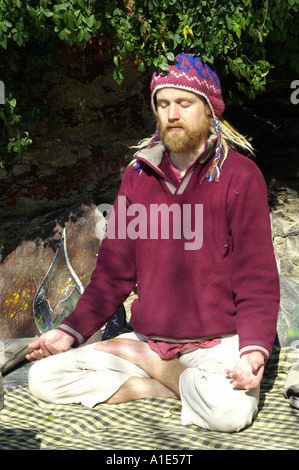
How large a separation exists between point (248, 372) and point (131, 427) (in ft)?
2.20

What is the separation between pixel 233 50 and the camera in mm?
4746

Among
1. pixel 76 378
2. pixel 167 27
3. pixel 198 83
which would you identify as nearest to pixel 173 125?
pixel 198 83

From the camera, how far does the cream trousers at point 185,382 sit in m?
3.52

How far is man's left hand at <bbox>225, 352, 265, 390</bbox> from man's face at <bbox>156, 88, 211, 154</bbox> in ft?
3.91

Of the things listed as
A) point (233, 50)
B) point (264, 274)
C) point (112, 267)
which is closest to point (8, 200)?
point (112, 267)

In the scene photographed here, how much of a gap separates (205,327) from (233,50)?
196cm

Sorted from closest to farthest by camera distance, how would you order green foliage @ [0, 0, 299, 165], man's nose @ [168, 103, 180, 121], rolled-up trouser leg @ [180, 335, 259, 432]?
rolled-up trouser leg @ [180, 335, 259, 432]
man's nose @ [168, 103, 180, 121]
green foliage @ [0, 0, 299, 165]

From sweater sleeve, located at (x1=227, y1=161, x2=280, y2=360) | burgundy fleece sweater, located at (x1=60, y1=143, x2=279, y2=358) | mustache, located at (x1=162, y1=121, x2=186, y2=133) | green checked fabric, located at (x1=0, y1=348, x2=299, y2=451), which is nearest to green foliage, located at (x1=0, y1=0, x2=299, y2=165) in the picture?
mustache, located at (x1=162, y1=121, x2=186, y2=133)

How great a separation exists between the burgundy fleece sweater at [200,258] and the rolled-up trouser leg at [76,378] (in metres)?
0.20

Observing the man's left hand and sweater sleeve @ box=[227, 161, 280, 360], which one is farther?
sweater sleeve @ box=[227, 161, 280, 360]

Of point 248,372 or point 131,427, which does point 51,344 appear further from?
point 248,372

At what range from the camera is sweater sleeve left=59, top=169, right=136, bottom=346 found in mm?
4148

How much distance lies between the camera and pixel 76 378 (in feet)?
12.8

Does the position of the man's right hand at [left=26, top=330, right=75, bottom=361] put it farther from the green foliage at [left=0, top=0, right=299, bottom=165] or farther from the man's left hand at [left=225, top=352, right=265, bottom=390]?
the green foliage at [left=0, top=0, right=299, bottom=165]
